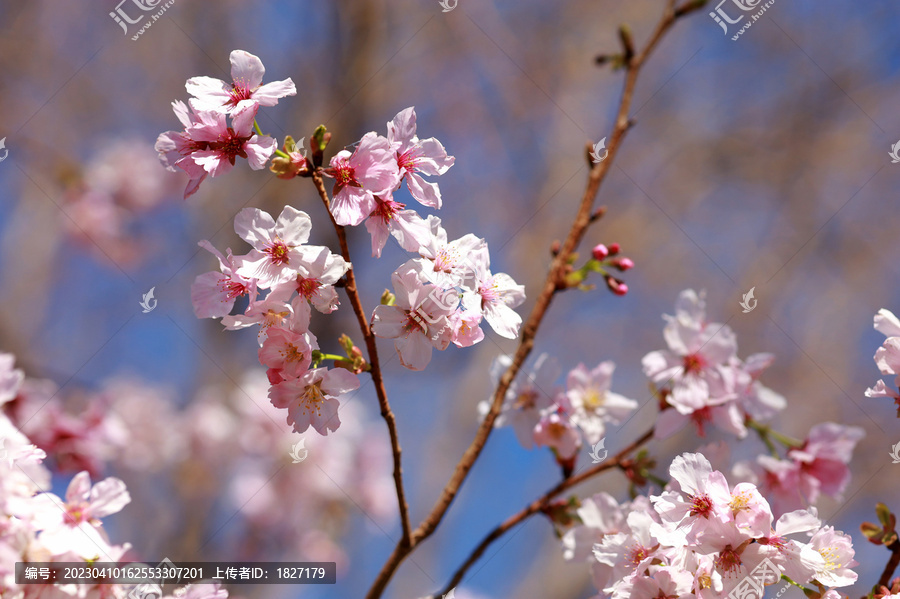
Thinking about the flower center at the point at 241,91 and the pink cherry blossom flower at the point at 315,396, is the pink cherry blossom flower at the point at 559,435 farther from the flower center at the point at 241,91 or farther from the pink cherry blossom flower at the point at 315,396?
the flower center at the point at 241,91

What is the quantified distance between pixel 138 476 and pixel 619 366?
14.3ft

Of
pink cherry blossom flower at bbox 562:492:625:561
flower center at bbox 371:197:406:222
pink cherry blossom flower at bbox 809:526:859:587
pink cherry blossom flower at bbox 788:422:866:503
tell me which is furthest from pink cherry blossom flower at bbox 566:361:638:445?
flower center at bbox 371:197:406:222

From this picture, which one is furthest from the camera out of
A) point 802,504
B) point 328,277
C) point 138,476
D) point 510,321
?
point 138,476

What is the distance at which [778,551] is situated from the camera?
40.8 inches

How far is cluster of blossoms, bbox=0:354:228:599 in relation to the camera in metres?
1.04

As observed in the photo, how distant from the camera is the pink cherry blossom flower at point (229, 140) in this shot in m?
1.04

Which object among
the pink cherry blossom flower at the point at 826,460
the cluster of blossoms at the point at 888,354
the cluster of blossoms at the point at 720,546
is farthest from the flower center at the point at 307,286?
the pink cherry blossom flower at the point at 826,460

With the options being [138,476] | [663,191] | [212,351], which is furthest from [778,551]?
[663,191]

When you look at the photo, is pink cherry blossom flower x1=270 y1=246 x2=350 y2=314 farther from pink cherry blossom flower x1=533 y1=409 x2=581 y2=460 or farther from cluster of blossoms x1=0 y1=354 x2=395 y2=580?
cluster of blossoms x1=0 y1=354 x2=395 y2=580

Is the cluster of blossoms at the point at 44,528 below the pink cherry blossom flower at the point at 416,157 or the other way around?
below

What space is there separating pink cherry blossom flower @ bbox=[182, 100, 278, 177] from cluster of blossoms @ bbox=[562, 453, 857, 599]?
901mm

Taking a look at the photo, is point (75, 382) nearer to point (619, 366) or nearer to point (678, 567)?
point (678, 567)

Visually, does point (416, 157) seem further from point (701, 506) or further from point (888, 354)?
point (888, 354)

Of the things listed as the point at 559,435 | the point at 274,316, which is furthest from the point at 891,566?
the point at 274,316
